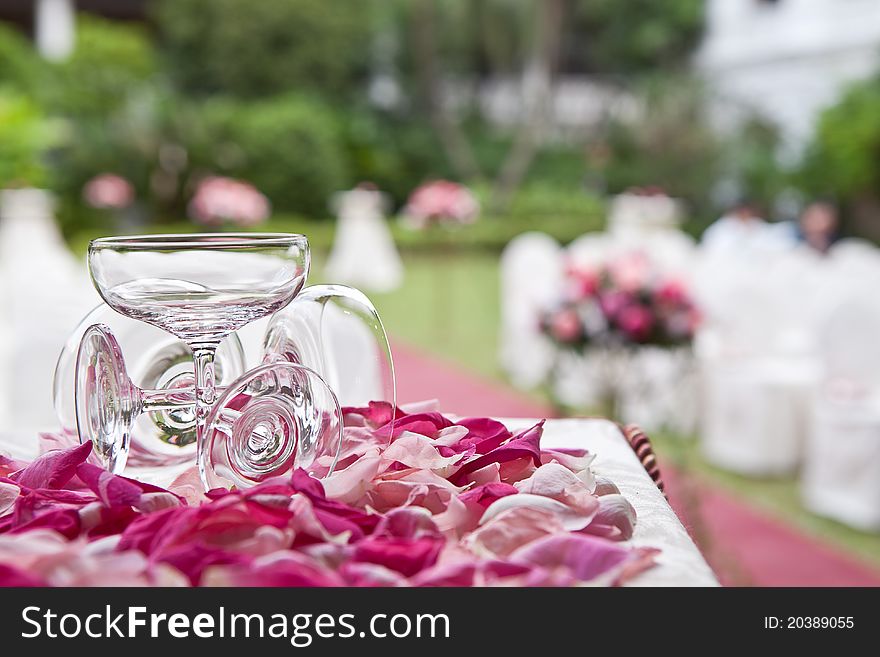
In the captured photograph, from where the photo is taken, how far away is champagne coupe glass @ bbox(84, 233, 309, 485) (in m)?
0.81

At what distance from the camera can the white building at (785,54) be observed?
17.6 m

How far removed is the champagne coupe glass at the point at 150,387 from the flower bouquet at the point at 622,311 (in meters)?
2.60

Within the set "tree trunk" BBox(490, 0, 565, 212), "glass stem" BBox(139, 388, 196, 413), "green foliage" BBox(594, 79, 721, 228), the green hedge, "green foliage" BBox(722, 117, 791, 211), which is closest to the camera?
"glass stem" BBox(139, 388, 196, 413)

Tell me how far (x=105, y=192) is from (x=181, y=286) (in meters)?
11.5

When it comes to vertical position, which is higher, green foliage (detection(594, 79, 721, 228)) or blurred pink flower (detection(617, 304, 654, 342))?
green foliage (detection(594, 79, 721, 228))

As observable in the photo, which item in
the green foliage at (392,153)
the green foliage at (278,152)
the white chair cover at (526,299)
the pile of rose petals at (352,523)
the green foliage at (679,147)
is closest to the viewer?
the pile of rose petals at (352,523)

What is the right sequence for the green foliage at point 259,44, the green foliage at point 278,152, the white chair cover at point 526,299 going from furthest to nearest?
the green foliage at point 259,44 < the green foliage at point 278,152 < the white chair cover at point 526,299

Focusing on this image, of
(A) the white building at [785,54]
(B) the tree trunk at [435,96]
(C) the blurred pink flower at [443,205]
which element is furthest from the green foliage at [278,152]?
(C) the blurred pink flower at [443,205]

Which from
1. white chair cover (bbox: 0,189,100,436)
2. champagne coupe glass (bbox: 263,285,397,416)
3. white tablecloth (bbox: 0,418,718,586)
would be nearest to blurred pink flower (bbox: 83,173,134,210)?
white chair cover (bbox: 0,189,100,436)

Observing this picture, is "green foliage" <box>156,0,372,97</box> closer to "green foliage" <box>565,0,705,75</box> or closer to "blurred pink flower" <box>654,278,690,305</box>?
"green foliage" <box>565,0,705,75</box>

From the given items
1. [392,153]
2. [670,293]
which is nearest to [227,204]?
[670,293]

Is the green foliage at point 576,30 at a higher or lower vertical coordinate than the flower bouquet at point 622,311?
higher

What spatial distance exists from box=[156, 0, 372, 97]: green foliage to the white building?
7.08 m

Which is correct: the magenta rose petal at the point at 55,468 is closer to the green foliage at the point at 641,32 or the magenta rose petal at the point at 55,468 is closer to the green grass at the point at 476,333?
the green grass at the point at 476,333
